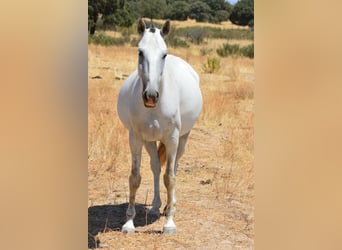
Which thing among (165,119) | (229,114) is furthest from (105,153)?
(229,114)

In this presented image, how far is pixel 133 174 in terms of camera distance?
238 centimetres

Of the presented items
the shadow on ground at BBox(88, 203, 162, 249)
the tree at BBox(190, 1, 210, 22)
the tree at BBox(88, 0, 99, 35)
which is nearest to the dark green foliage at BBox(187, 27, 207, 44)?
the tree at BBox(190, 1, 210, 22)

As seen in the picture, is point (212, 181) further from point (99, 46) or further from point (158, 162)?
point (99, 46)

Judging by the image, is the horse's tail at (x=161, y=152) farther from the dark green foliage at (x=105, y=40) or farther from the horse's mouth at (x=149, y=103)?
the dark green foliage at (x=105, y=40)

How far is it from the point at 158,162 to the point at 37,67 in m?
1.43

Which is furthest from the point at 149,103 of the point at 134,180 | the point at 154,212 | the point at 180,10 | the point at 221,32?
the point at 221,32

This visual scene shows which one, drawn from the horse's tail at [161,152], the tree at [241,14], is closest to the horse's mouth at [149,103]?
the horse's tail at [161,152]

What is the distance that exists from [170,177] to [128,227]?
0.99 feet

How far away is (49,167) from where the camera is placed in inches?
Answer: 50.5

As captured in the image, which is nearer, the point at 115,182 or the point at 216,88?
the point at 115,182

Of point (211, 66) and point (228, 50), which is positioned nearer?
point (211, 66)

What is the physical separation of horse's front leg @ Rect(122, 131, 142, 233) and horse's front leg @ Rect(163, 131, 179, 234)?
12 centimetres

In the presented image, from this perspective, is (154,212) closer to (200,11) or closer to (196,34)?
(196,34)

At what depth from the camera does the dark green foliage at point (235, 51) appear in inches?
336
